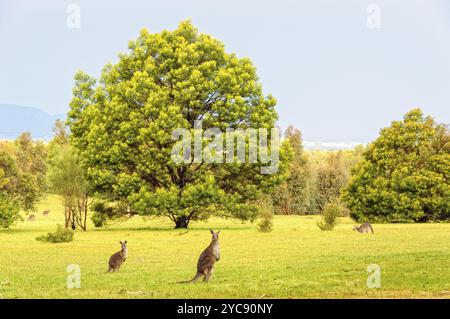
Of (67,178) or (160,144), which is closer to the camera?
(67,178)

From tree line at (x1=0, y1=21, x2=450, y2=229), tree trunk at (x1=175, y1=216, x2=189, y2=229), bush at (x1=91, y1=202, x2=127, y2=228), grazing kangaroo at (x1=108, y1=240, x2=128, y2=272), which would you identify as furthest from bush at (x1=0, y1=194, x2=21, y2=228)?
grazing kangaroo at (x1=108, y1=240, x2=128, y2=272)

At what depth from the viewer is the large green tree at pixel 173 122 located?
1886 inches

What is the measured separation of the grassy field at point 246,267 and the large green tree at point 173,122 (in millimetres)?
9586

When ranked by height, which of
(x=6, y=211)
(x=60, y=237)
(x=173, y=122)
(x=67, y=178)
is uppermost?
(x=173, y=122)

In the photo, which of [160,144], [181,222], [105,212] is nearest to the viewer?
[160,144]

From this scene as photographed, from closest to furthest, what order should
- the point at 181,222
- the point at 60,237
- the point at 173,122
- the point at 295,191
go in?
the point at 60,237 → the point at 173,122 → the point at 181,222 → the point at 295,191

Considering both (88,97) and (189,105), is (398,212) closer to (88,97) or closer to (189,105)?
(189,105)

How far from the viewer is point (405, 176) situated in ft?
199

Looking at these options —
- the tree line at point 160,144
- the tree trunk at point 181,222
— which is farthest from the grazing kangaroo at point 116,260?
→ the tree trunk at point 181,222

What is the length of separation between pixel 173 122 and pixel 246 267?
25.4m

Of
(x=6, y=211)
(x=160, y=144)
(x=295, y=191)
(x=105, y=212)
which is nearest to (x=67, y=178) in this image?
(x=6, y=211)

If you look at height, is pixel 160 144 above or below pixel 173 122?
below

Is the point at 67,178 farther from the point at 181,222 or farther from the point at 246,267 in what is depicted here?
the point at 246,267

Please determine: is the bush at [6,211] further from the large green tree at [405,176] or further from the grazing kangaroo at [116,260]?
the large green tree at [405,176]
